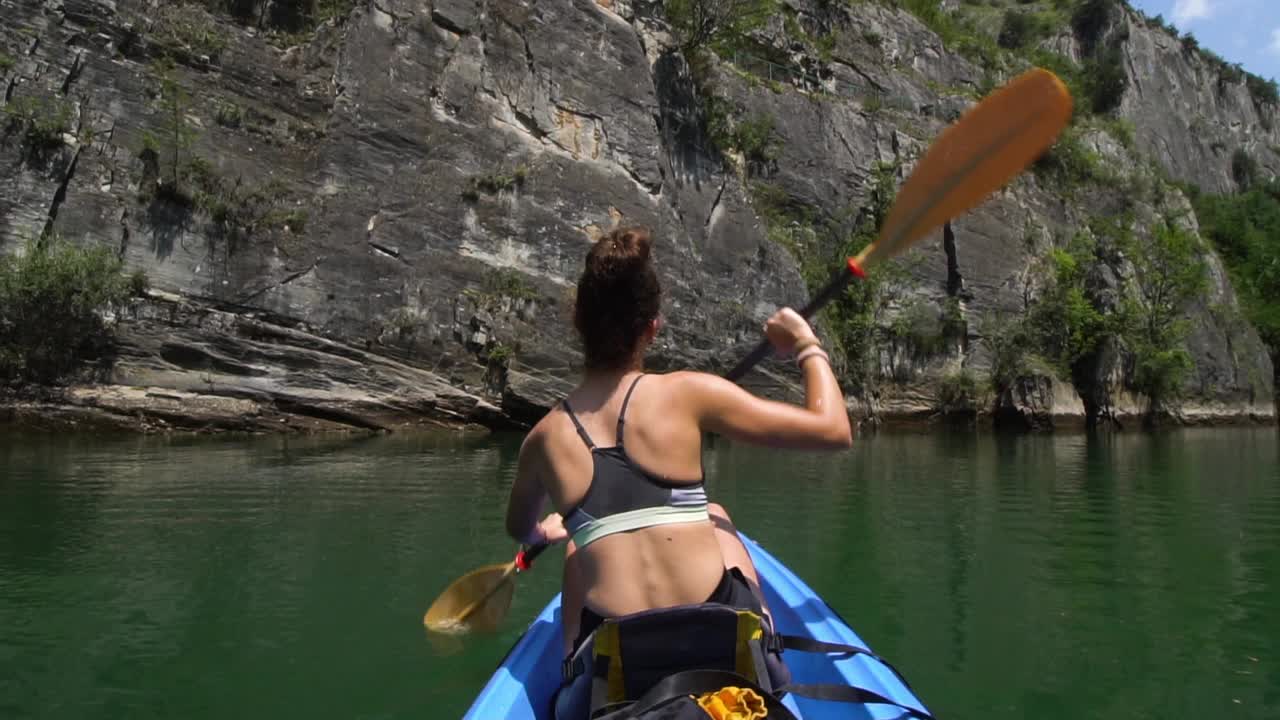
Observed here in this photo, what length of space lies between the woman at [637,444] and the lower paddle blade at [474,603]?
1712 millimetres

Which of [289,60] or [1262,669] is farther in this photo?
[289,60]

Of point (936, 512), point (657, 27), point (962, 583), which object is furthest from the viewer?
point (657, 27)

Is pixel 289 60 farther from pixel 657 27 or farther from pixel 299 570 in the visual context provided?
pixel 299 570

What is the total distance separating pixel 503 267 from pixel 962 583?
13.4 m

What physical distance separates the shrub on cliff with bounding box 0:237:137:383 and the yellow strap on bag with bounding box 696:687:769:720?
46.8ft

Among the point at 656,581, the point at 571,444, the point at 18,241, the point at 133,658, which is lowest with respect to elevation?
the point at 133,658

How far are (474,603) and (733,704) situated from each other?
2256 mm

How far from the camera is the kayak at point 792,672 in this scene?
215cm

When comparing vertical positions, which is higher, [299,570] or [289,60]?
[289,60]

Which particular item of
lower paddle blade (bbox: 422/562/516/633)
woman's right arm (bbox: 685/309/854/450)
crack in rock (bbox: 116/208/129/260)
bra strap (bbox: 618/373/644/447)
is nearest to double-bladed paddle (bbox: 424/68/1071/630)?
lower paddle blade (bbox: 422/562/516/633)

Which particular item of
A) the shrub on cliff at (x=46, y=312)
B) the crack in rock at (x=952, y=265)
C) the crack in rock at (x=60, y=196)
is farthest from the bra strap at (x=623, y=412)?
the crack in rock at (x=952, y=265)

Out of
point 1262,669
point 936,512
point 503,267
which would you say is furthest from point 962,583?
point 503,267

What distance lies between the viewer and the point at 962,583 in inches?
178

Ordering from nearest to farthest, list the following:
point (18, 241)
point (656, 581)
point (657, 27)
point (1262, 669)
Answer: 1. point (656, 581)
2. point (1262, 669)
3. point (18, 241)
4. point (657, 27)
